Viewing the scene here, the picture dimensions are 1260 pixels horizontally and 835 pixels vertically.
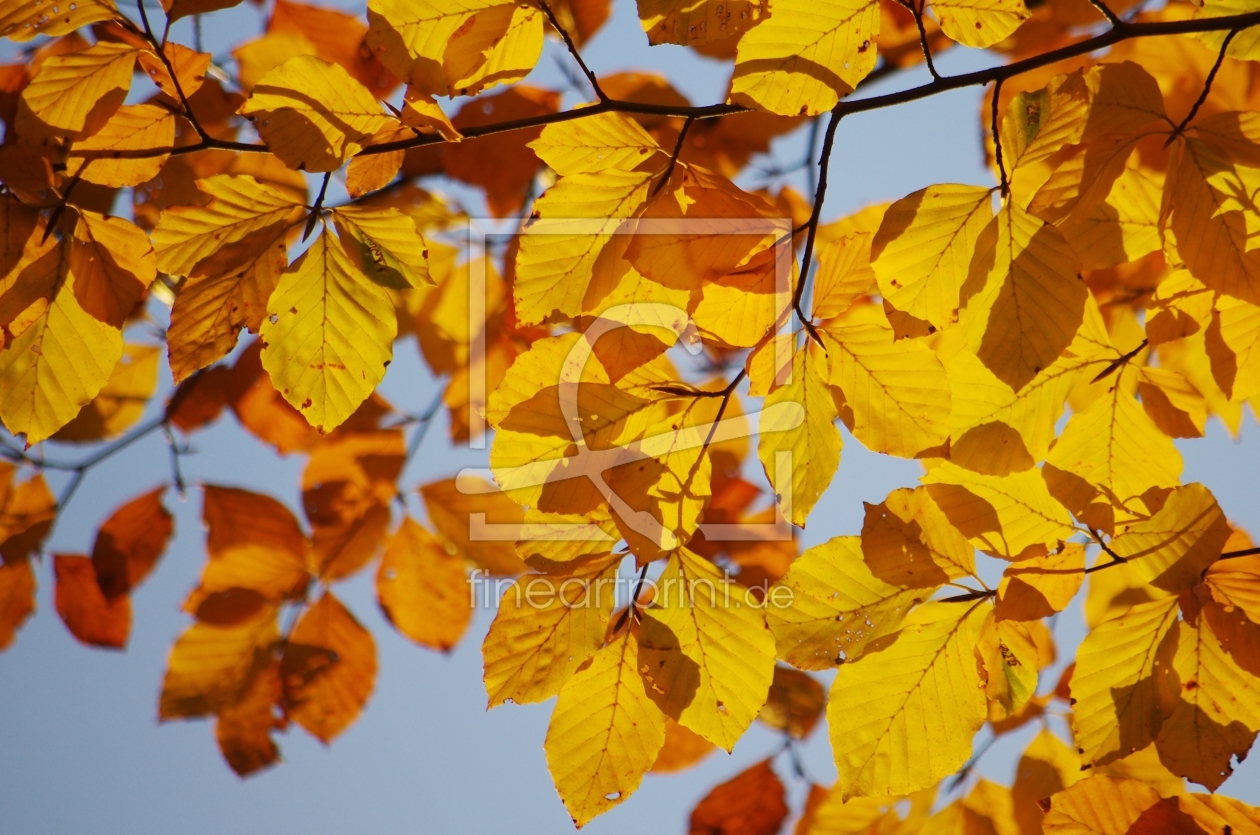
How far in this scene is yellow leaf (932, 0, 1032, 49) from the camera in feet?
2.11

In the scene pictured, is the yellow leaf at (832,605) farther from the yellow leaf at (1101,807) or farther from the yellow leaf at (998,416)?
the yellow leaf at (1101,807)

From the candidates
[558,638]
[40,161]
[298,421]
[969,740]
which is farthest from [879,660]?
[298,421]

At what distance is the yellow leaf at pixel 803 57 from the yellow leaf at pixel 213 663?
113cm

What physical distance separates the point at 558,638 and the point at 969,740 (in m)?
0.39

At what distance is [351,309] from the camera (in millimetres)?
766

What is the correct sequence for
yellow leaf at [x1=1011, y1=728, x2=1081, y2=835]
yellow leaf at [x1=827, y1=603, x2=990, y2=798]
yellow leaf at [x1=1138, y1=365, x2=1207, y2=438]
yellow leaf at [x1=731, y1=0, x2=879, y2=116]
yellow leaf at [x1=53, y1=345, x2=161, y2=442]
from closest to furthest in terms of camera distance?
yellow leaf at [x1=731, y1=0, x2=879, y2=116] < yellow leaf at [x1=827, y1=603, x2=990, y2=798] < yellow leaf at [x1=1138, y1=365, x2=1207, y2=438] < yellow leaf at [x1=1011, y1=728, x2=1081, y2=835] < yellow leaf at [x1=53, y1=345, x2=161, y2=442]

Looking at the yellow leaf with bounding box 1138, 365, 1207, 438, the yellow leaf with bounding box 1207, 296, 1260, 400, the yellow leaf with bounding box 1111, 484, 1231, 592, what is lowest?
the yellow leaf with bounding box 1111, 484, 1231, 592

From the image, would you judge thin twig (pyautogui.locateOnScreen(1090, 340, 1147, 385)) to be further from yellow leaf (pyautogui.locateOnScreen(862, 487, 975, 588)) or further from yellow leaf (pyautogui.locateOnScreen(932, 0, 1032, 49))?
yellow leaf (pyautogui.locateOnScreen(932, 0, 1032, 49))

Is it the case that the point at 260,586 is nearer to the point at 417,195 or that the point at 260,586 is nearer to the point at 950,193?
the point at 417,195

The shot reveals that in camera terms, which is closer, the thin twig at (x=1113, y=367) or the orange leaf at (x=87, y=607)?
the thin twig at (x=1113, y=367)

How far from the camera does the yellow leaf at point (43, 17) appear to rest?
710 mm

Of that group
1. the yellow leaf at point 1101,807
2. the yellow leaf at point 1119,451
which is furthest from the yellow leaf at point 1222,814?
the yellow leaf at point 1119,451

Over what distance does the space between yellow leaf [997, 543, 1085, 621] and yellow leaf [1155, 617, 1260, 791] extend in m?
0.11

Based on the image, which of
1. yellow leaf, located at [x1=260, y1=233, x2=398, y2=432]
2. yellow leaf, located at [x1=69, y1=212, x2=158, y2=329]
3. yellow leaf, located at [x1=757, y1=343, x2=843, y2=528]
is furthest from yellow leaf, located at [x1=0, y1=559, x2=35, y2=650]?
yellow leaf, located at [x1=757, y1=343, x2=843, y2=528]
